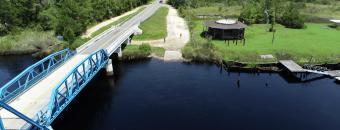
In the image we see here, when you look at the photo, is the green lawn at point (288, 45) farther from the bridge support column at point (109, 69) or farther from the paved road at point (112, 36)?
the bridge support column at point (109, 69)

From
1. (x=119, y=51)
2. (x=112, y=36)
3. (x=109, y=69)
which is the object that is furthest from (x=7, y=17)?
(x=109, y=69)

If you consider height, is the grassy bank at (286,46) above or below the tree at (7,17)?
below

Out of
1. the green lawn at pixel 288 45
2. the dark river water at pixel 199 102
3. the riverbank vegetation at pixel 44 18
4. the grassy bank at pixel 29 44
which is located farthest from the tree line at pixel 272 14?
the grassy bank at pixel 29 44

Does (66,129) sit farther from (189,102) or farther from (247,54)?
(247,54)

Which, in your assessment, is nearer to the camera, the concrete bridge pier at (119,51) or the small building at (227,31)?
the concrete bridge pier at (119,51)

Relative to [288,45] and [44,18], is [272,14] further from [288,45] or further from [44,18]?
[44,18]

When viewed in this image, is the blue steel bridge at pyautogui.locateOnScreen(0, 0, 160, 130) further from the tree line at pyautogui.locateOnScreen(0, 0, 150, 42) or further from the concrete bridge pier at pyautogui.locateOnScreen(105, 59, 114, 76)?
the tree line at pyautogui.locateOnScreen(0, 0, 150, 42)
